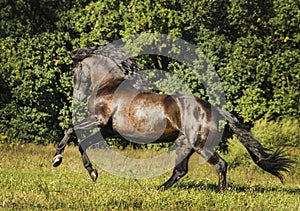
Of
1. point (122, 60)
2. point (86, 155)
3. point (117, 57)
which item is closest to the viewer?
point (86, 155)

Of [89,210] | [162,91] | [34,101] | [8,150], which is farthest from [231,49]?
[89,210]

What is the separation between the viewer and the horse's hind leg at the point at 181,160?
9.44 m

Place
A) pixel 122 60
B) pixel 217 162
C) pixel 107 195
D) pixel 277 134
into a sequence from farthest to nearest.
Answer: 1. pixel 277 134
2. pixel 122 60
3. pixel 217 162
4. pixel 107 195

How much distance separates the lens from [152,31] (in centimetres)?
1902

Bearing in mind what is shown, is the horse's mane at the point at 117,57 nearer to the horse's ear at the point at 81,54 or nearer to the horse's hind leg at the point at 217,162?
the horse's ear at the point at 81,54

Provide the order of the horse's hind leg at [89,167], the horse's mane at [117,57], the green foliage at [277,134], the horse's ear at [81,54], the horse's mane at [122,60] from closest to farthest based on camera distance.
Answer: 1. the horse's hind leg at [89,167]
2. the horse's mane at [122,60]
3. the horse's mane at [117,57]
4. the horse's ear at [81,54]
5. the green foliage at [277,134]

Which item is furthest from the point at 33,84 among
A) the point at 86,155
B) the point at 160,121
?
the point at 160,121

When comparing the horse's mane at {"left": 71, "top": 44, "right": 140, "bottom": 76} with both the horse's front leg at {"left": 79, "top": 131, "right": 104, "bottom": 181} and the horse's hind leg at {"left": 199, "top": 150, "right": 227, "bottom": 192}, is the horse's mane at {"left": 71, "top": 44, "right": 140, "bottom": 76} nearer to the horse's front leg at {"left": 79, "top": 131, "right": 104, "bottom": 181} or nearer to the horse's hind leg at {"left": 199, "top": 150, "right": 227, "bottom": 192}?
the horse's front leg at {"left": 79, "top": 131, "right": 104, "bottom": 181}

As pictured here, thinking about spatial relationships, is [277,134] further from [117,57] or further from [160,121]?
[160,121]

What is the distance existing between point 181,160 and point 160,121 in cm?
73

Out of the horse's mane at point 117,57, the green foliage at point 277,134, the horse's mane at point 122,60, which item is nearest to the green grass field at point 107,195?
the horse's mane at point 122,60

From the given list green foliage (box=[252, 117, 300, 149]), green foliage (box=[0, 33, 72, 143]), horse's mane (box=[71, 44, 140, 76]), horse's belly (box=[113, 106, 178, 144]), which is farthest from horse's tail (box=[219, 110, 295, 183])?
green foliage (box=[0, 33, 72, 143])

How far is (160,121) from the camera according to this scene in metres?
9.46

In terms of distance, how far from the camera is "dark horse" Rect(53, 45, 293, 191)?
9359 mm
